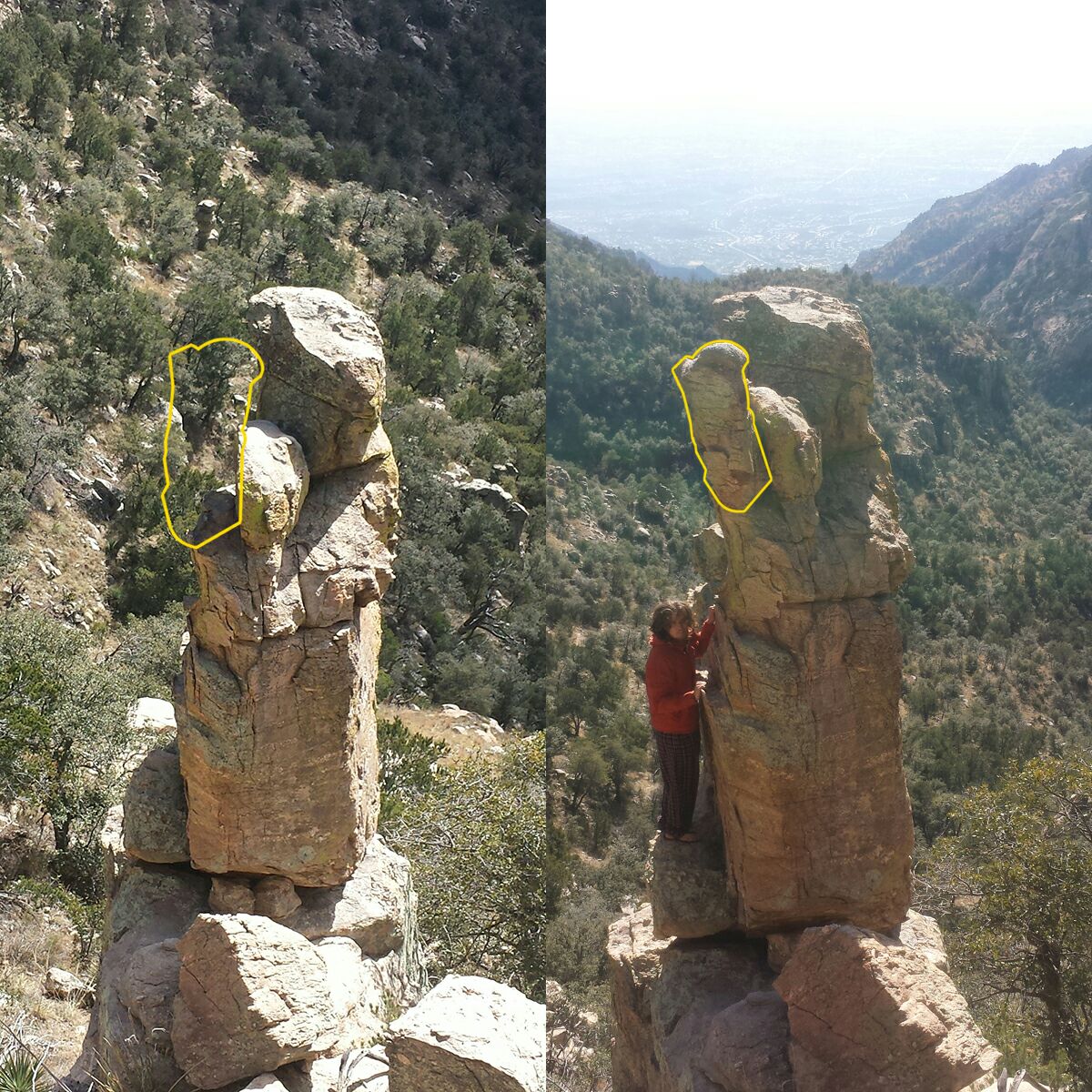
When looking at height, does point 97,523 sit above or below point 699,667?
below

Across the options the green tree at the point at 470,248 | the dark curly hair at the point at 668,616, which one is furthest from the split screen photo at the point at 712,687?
the green tree at the point at 470,248

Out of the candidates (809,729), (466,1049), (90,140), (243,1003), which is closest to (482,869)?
(243,1003)

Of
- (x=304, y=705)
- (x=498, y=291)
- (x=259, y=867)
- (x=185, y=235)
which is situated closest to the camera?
(x=304, y=705)

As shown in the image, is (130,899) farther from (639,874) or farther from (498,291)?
(498,291)

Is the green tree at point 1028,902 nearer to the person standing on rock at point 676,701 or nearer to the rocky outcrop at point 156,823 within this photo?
the person standing on rock at point 676,701

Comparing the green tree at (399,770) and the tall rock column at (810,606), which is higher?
the tall rock column at (810,606)

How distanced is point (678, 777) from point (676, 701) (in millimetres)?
544

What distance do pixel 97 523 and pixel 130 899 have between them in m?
22.2

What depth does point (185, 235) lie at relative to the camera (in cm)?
3838

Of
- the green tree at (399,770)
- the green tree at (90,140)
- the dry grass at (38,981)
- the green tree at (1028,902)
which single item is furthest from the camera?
the green tree at (90,140)

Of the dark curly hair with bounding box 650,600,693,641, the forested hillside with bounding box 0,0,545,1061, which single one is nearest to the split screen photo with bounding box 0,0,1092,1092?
the dark curly hair with bounding box 650,600,693,641

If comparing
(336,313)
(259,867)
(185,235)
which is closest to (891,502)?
(336,313)

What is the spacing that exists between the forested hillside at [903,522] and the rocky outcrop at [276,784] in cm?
147

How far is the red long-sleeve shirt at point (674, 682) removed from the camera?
18.0 ft
